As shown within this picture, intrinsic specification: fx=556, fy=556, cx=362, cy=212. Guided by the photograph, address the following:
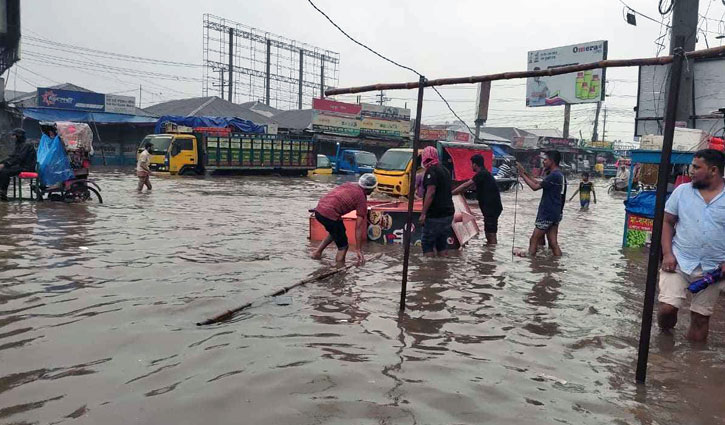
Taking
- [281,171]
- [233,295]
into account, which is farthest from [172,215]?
[281,171]

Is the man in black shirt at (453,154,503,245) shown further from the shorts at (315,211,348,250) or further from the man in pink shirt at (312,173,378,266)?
the shorts at (315,211,348,250)

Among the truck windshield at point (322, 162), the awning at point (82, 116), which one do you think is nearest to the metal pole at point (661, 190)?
the truck windshield at point (322, 162)

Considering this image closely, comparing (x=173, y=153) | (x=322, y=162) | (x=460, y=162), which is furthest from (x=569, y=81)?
(x=173, y=153)

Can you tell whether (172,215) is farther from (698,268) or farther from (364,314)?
(698,268)

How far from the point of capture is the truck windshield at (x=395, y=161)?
18.0m

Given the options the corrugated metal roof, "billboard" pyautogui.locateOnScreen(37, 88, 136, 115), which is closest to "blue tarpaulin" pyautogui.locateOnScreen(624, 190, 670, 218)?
"billboard" pyautogui.locateOnScreen(37, 88, 136, 115)

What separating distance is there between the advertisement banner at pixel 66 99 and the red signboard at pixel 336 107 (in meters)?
13.5

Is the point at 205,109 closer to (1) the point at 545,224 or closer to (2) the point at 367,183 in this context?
(2) the point at 367,183

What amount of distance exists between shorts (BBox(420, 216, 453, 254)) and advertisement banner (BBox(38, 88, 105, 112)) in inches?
1203

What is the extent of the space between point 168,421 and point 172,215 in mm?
9526

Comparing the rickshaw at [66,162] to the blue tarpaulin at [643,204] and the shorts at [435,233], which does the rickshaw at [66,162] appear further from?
the blue tarpaulin at [643,204]

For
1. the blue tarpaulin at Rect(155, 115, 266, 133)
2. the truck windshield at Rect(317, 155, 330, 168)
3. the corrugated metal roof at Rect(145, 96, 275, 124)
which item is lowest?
the truck windshield at Rect(317, 155, 330, 168)

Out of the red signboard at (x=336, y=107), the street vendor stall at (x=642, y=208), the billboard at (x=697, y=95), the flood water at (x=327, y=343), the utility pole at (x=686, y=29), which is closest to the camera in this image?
the flood water at (x=327, y=343)

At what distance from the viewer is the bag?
482 inches
